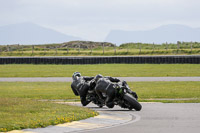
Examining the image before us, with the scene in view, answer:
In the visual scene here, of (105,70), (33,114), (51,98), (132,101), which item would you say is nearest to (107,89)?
(132,101)

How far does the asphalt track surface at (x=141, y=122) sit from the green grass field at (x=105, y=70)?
21.7m

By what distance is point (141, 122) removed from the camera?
12781mm

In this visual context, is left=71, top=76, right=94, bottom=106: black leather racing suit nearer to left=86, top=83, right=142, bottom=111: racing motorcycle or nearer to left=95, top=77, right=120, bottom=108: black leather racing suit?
left=95, top=77, right=120, bottom=108: black leather racing suit

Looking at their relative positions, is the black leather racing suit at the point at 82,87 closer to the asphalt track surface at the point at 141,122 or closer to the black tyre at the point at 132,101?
the asphalt track surface at the point at 141,122

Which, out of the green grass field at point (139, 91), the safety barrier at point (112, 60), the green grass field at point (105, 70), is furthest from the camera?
the safety barrier at point (112, 60)

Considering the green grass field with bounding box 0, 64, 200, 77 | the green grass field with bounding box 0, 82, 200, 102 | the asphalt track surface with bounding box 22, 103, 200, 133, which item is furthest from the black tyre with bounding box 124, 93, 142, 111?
the green grass field with bounding box 0, 64, 200, 77

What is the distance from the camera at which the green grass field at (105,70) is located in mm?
38312

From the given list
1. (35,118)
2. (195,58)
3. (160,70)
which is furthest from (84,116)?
(195,58)

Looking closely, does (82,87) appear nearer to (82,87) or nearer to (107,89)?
(82,87)

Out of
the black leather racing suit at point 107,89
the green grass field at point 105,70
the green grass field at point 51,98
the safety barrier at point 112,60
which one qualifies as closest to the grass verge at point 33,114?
the green grass field at point 51,98

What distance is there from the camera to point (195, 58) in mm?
43094

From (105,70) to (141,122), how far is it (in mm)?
28153

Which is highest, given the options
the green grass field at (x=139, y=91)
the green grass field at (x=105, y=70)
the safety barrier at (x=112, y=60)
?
the safety barrier at (x=112, y=60)

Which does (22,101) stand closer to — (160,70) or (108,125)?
(108,125)
